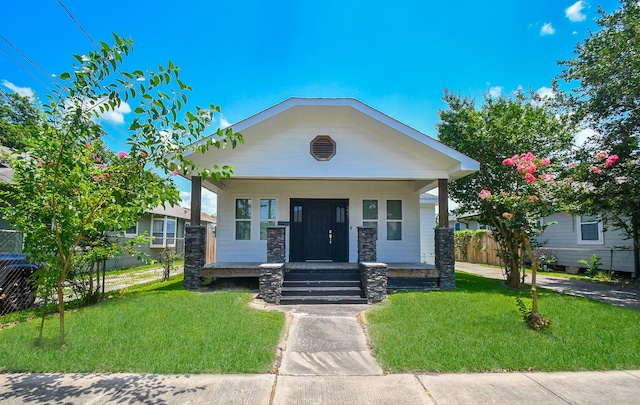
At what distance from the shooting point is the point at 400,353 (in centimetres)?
464

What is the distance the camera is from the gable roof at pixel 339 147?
30.6 ft

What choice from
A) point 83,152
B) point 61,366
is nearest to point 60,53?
point 83,152

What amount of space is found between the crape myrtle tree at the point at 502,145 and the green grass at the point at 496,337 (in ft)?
9.13

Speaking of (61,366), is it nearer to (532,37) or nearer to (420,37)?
(420,37)

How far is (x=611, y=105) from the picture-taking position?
11102 mm

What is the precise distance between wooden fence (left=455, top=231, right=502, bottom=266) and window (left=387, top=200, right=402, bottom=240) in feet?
32.3

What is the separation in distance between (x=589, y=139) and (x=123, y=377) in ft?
47.3

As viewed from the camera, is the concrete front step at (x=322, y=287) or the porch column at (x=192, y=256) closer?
the concrete front step at (x=322, y=287)

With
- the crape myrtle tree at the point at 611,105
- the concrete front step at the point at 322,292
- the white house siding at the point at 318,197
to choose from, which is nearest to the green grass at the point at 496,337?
the concrete front step at the point at 322,292

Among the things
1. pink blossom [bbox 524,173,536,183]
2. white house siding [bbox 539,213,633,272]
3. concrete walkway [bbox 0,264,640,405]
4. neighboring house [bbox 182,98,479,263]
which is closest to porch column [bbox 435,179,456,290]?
neighboring house [bbox 182,98,479,263]

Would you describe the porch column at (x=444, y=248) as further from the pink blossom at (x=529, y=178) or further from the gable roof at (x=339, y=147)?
the pink blossom at (x=529, y=178)

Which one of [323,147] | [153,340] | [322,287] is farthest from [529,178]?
[153,340]

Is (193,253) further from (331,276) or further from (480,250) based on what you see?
(480,250)

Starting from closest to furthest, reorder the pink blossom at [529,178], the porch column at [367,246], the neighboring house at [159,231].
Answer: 1. the pink blossom at [529,178]
2. the porch column at [367,246]
3. the neighboring house at [159,231]
